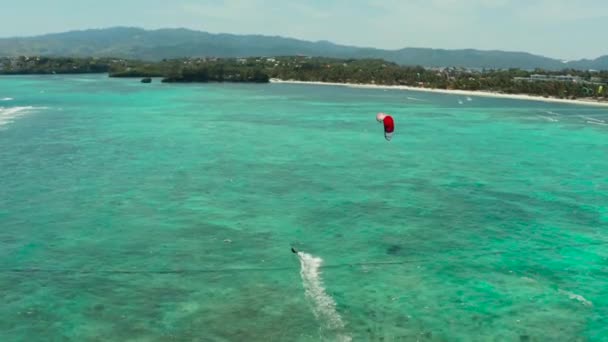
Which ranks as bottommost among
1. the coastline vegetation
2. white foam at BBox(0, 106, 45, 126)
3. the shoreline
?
white foam at BBox(0, 106, 45, 126)

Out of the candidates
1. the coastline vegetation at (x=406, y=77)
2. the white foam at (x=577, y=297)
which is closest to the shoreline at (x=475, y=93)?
the coastline vegetation at (x=406, y=77)

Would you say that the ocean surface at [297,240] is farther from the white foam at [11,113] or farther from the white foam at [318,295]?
the white foam at [11,113]

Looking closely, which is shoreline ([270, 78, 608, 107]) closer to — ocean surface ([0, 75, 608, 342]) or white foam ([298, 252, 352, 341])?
ocean surface ([0, 75, 608, 342])

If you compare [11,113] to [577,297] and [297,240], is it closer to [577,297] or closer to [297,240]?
[297,240]

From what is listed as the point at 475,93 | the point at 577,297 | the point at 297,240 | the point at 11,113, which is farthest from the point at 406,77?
the point at 577,297

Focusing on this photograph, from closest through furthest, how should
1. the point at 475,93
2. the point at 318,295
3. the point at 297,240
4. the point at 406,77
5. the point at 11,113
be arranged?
the point at 318,295
the point at 297,240
the point at 11,113
the point at 475,93
the point at 406,77

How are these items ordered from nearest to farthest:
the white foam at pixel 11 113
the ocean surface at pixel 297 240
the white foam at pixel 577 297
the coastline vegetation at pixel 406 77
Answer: the ocean surface at pixel 297 240, the white foam at pixel 577 297, the white foam at pixel 11 113, the coastline vegetation at pixel 406 77

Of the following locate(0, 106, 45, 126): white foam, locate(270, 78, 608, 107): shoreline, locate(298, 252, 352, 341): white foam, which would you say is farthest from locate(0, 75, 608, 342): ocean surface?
locate(270, 78, 608, 107): shoreline
